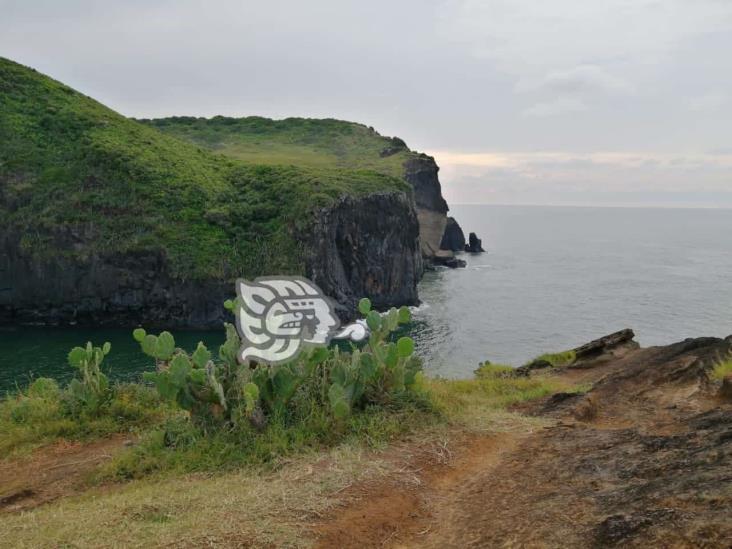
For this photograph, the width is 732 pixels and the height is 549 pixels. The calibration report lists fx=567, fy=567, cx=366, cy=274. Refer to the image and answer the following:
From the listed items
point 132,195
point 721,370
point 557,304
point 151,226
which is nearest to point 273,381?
point 721,370

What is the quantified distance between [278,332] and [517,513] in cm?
413

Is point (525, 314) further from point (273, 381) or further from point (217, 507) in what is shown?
point (217, 507)

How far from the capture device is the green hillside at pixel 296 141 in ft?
238

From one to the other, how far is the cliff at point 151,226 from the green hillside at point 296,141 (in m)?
19.7

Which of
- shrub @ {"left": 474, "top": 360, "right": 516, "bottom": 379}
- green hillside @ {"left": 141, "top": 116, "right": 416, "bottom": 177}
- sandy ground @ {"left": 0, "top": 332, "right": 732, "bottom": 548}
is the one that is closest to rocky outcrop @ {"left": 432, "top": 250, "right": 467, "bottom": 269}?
green hillside @ {"left": 141, "top": 116, "right": 416, "bottom": 177}

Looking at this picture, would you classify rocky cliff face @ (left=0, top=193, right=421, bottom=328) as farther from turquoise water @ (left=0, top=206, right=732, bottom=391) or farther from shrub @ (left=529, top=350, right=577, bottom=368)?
shrub @ (left=529, top=350, right=577, bottom=368)

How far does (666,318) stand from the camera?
45938 millimetres

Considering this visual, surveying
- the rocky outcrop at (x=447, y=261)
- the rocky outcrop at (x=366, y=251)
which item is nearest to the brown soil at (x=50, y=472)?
the rocky outcrop at (x=366, y=251)

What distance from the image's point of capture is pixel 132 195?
140ft

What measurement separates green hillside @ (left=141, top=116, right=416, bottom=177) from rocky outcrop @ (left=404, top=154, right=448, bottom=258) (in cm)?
203

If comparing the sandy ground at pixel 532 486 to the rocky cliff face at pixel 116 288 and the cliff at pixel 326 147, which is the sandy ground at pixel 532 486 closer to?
the rocky cliff face at pixel 116 288

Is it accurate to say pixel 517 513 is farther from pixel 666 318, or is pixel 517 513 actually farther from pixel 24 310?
pixel 666 318

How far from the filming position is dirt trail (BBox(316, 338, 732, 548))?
416cm

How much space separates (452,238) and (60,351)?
243ft
